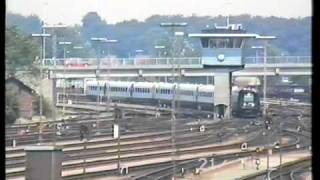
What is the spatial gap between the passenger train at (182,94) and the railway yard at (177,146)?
12 cm

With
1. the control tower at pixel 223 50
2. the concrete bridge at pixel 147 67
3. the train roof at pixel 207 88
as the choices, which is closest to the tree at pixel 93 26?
the concrete bridge at pixel 147 67

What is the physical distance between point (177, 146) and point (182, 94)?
0.58 metres

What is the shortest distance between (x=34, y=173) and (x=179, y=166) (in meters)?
3.01

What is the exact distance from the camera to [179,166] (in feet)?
14.5

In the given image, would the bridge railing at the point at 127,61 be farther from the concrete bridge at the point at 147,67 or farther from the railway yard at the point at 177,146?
the railway yard at the point at 177,146

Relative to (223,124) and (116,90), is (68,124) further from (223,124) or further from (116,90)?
(223,124)

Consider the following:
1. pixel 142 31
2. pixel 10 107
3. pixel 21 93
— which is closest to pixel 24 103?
pixel 21 93

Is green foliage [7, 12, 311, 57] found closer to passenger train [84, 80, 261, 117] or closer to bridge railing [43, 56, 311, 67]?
bridge railing [43, 56, 311, 67]

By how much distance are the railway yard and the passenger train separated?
12 cm

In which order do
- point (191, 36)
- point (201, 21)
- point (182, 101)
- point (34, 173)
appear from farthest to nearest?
point (182, 101) < point (191, 36) < point (201, 21) < point (34, 173)
